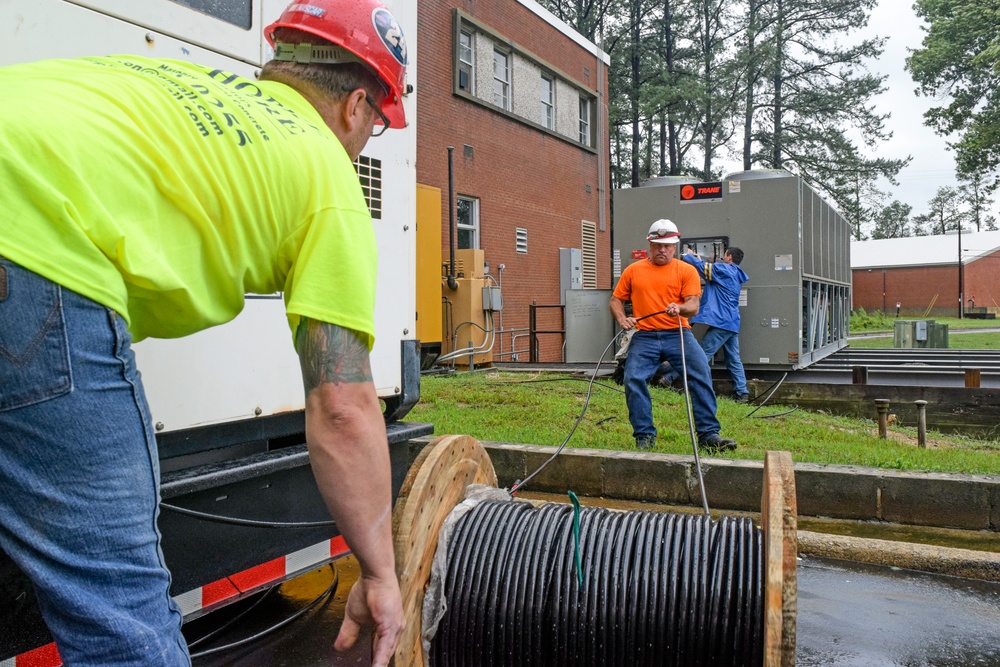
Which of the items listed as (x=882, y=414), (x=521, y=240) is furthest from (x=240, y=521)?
(x=521, y=240)

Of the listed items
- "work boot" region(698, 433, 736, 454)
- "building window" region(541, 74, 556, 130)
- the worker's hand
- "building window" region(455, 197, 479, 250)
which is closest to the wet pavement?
the worker's hand

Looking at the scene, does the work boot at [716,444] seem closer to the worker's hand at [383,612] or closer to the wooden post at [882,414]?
the wooden post at [882,414]

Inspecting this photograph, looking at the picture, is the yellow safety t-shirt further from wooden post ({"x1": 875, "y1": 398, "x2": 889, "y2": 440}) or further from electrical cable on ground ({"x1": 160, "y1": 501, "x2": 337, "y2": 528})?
wooden post ({"x1": 875, "y1": 398, "x2": 889, "y2": 440})

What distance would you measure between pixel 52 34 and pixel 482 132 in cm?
1793

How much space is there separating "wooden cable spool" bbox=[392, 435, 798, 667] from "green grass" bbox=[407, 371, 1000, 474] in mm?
3779

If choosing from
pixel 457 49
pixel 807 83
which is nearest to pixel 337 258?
pixel 457 49

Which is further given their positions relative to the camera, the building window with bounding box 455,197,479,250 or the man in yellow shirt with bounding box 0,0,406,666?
the building window with bounding box 455,197,479,250

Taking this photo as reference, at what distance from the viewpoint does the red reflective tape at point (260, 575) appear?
332 cm

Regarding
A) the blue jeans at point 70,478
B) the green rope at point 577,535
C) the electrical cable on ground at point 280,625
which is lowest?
the electrical cable on ground at point 280,625

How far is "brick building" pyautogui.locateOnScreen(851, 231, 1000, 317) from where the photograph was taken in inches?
2281

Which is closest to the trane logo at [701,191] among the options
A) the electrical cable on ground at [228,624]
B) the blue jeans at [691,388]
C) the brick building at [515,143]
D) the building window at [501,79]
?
the brick building at [515,143]

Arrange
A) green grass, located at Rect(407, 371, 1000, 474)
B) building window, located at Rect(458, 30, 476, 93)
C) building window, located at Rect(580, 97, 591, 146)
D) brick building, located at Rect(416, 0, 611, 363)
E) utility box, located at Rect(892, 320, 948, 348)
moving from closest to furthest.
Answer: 1. green grass, located at Rect(407, 371, 1000, 474)
2. brick building, located at Rect(416, 0, 611, 363)
3. building window, located at Rect(458, 30, 476, 93)
4. utility box, located at Rect(892, 320, 948, 348)
5. building window, located at Rect(580, 97, 591, 146)

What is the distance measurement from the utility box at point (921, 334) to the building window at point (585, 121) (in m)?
10.2

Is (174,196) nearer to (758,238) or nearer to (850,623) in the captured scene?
(850,623)
